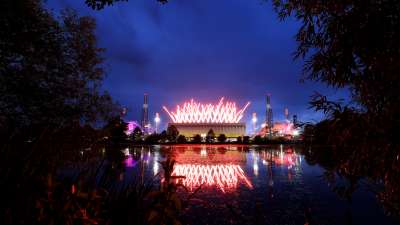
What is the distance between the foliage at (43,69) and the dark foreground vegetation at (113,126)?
31 millimetres

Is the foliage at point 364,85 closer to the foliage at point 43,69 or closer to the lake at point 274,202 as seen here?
the lake at point 274,202

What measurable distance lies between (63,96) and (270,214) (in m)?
7.25

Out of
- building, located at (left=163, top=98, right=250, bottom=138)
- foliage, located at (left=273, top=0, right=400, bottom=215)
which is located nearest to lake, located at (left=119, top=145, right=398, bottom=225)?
foliage, located at (left=273, top=0, right=400, bottom=215)

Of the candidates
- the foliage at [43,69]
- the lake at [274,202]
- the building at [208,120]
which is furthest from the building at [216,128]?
the foliage at [43,69]

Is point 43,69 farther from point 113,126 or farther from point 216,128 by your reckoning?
point 216,128

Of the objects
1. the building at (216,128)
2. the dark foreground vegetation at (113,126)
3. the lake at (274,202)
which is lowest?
the lake at (274,202)

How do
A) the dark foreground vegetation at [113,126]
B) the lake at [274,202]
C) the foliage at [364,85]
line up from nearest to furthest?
the dark foreground vegetation at [113,126], the foliage at [364,85], the lake at [274,202]

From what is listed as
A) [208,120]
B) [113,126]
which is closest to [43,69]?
[113,126]

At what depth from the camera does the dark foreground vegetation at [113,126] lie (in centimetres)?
252

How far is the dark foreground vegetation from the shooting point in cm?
252

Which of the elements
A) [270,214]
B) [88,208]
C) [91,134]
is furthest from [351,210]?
[88,208]

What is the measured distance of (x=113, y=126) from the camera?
546cm

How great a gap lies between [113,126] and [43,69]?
478cm

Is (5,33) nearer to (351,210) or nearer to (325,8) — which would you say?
(325,8)
